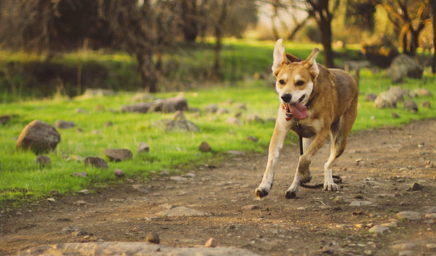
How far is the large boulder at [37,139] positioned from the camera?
27.9 feet

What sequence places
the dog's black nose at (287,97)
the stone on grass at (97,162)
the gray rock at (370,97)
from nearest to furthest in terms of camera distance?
the dog's black nose at (287,97), the stone on grass at (97,162), the gray rock at (370,97)

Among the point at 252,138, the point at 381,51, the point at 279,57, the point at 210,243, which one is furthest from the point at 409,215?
the point at 381,51

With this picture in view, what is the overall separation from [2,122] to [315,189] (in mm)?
8998

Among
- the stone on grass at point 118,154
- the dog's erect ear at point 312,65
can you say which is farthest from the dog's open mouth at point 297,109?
the stone on grass at point 118,154

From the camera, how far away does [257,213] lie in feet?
17.4

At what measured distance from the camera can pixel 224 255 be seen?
12.1 ft

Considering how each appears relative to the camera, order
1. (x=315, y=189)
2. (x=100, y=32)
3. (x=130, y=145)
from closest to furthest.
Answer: (x=315, y=189) → (x=130, y=145) → (x=100, y=32)

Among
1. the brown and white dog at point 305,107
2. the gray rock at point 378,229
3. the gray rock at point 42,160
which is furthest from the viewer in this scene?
the gray rock at point 42,160

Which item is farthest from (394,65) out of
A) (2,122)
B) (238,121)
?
(2,122)

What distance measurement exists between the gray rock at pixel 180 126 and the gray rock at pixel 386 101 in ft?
19.1

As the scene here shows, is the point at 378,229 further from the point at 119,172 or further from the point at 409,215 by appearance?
the point at 119,172

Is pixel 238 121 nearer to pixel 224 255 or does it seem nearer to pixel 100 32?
pixel 224 255

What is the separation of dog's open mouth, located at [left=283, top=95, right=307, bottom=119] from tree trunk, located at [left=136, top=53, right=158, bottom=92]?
49.5ft

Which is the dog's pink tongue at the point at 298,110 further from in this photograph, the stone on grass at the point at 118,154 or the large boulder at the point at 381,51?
the large boulder at the point at 381,51
